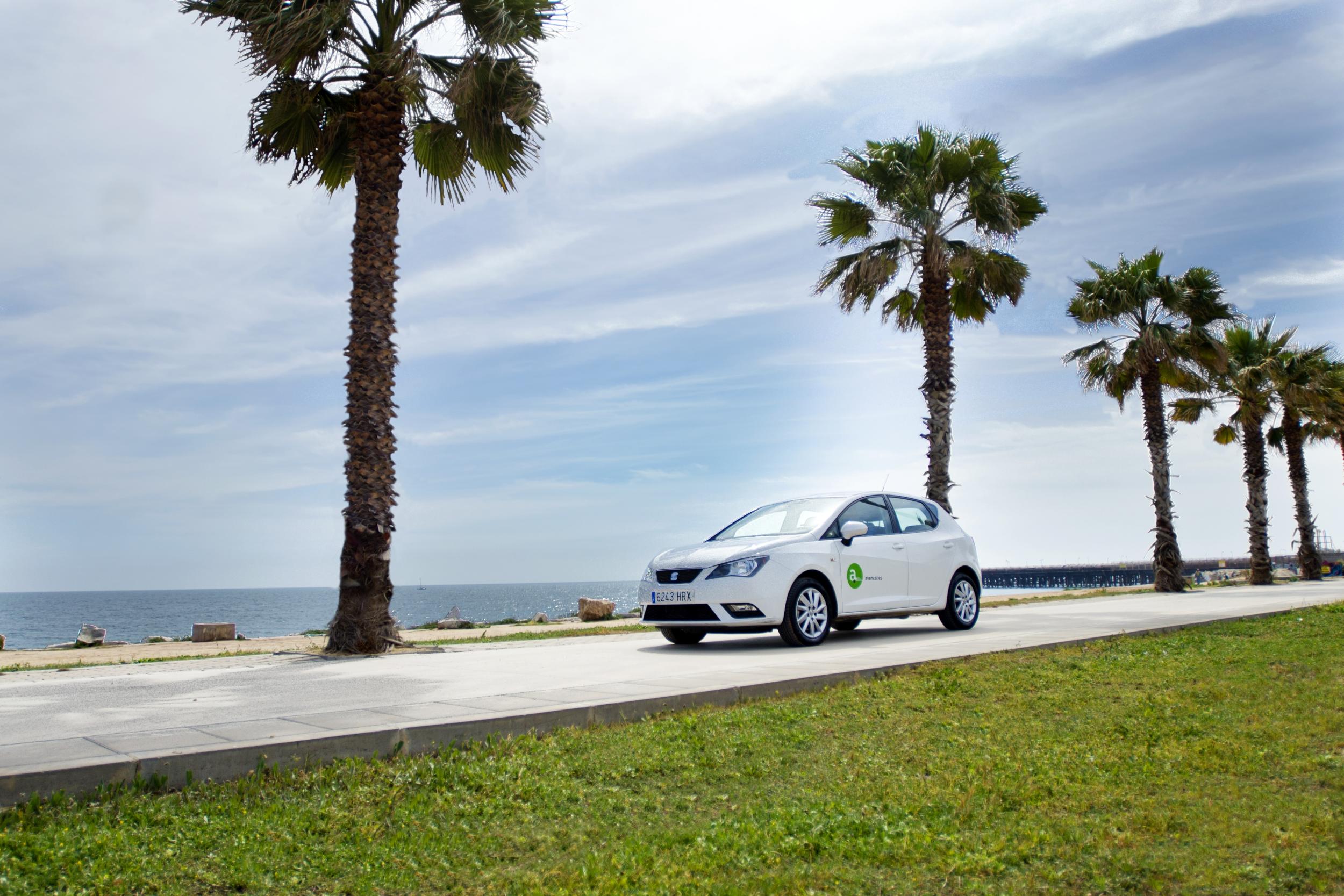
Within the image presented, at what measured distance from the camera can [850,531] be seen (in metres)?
10.6

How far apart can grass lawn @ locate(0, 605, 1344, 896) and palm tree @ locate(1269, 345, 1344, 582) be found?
104 ft

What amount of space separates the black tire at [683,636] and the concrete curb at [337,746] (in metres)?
4.30

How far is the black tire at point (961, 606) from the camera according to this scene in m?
12.4

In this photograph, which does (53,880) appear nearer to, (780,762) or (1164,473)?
(780,762)

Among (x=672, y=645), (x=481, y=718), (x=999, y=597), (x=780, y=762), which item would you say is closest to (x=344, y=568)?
(x=672, y=645)

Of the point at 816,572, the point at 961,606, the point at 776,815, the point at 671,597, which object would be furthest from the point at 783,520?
the point at 776,815

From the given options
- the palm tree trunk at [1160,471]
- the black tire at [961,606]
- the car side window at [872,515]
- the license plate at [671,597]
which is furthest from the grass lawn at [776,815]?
the palm tree trunk at [1160,471]

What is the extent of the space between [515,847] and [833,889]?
4.00ft

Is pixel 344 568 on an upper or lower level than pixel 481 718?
upper

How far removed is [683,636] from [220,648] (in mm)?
7772

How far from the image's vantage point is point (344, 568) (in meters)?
11.5

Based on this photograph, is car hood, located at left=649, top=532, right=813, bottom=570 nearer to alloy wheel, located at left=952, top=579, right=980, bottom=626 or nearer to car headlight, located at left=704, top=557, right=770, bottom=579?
car headlight, located at left=704, top=557, right=770, bottom=579

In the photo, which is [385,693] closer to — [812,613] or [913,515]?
[812,613]

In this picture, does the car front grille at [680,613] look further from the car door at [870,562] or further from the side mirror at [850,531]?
the side mirror at [850,531]
